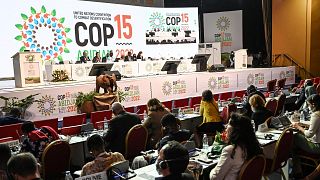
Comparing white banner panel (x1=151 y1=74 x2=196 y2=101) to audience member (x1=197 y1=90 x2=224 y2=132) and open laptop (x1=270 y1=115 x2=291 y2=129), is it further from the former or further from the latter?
open laptop (x1=270 y1=115 x2=291 y2=129)

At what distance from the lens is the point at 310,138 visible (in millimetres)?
4848

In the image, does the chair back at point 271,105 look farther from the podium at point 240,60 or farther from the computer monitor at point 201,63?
the podium at point 240,60

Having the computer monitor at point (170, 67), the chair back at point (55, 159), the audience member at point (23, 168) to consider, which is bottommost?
the chair back at point (55, 159)

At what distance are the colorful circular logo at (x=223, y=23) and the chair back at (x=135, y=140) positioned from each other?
1335 centimetres

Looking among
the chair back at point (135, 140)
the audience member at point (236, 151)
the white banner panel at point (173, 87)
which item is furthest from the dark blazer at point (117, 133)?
the white banner panel at point (173, 87)

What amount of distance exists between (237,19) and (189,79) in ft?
23.0

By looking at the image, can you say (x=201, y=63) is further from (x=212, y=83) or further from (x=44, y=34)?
(x=44, y=34)

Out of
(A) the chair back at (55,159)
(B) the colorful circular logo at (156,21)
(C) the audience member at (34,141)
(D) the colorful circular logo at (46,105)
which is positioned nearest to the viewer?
(A) the chair back at (55,159)

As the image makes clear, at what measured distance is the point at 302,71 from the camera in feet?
49.3

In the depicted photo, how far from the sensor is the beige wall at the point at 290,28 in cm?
1487

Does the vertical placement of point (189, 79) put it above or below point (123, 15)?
below

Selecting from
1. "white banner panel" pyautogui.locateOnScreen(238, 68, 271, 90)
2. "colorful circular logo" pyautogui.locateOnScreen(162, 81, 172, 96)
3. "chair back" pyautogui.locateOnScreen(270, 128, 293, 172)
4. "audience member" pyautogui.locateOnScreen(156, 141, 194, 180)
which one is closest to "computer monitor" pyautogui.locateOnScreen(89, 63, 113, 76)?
"colorful circular logo" pyautogui.locateOnScreen(162, 81, 172, 96)

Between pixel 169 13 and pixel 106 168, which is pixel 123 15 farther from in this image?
pixel 106 168

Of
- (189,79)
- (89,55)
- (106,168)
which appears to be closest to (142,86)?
(189,79)
